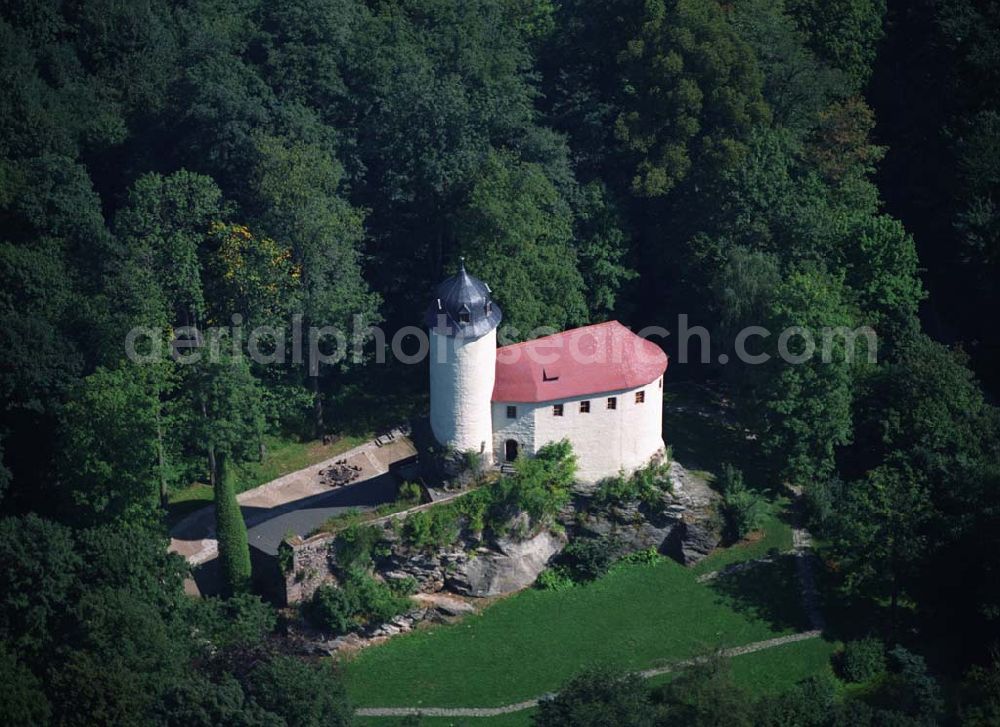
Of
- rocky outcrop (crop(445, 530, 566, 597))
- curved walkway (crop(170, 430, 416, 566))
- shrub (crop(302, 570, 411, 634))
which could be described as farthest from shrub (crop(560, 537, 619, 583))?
curved walkway (crop(170, 430, 416, 566))

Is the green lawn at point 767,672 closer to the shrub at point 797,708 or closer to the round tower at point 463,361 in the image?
the shrub at point 797,708

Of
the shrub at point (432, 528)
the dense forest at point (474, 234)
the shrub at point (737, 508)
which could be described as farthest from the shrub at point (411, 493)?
the shrub at point (737, 508)

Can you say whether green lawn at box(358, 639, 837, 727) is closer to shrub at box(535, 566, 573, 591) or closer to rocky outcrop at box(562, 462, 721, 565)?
rocky outcrop at box(562, 462, 721, 565)

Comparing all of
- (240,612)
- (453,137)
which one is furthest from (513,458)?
(453,137)

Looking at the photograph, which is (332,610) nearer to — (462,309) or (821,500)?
(462,309)

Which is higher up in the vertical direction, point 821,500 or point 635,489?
point 635,489

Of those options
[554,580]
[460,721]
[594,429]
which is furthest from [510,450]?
[460,721]
